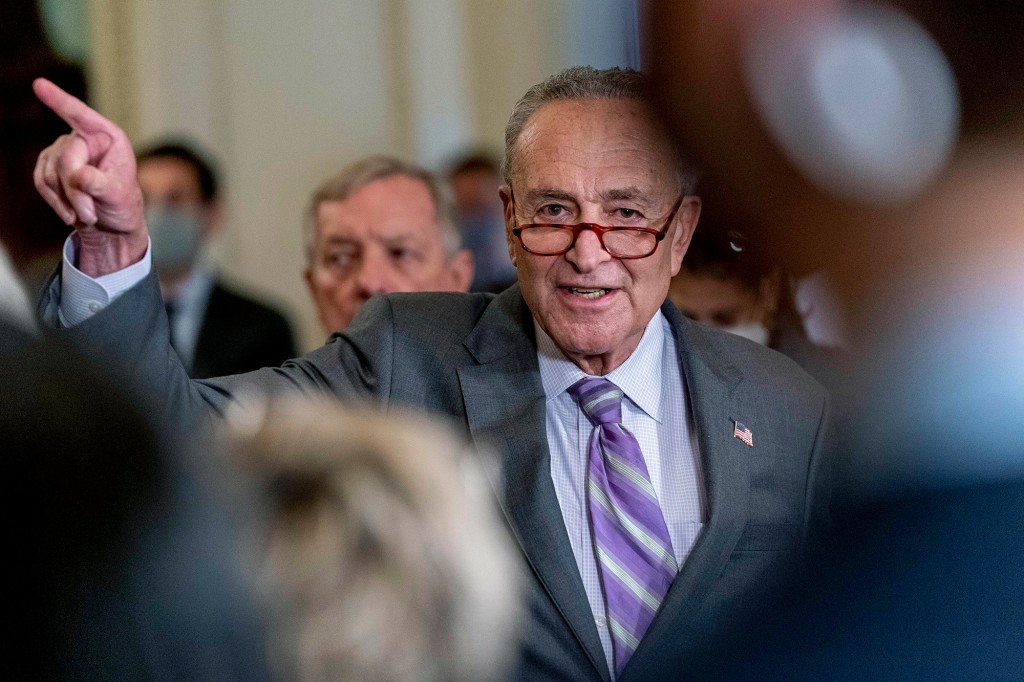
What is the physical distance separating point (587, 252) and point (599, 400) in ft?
0.73

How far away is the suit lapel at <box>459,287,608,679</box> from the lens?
5.79ft

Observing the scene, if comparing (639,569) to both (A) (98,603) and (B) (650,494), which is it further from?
(A) (98,603)

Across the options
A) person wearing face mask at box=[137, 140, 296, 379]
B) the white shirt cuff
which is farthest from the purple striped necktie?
person wearing face mask at box=[137, 140, 296, 379]

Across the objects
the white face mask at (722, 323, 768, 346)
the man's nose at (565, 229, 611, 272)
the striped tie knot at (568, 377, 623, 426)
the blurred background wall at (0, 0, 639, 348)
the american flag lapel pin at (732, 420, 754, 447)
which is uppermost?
the blurred background wall at (0, 0, 639, 348)

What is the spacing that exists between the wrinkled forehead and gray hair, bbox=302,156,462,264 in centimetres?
102

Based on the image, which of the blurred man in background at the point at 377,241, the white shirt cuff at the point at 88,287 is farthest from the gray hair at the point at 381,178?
the white shirt cuff at the point at 88,287

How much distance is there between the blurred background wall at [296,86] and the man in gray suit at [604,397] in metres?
3.26

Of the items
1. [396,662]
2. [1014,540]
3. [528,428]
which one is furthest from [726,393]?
[396,662]

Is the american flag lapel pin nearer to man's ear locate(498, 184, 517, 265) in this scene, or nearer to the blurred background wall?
man's ear locate(498, 184, 517, 265)

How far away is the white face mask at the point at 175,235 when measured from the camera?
4.18 meters

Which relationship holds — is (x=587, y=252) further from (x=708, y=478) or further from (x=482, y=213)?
(x=482, y=213)

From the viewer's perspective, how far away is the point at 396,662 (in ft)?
2.43

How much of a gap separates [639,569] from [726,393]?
0.36m

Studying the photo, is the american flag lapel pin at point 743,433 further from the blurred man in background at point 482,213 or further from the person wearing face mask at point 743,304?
the blurred man in background at point 482,213
